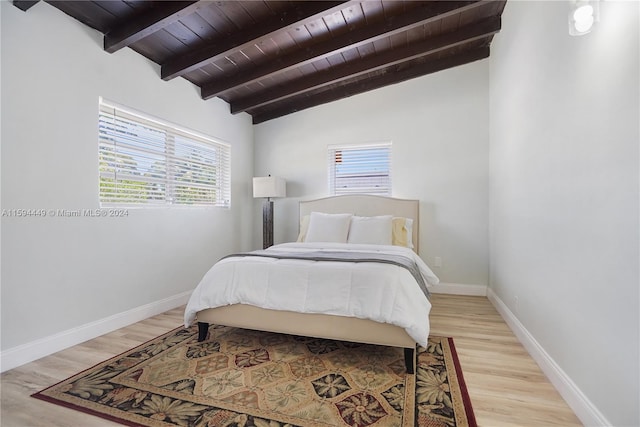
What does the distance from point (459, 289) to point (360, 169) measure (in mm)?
1970

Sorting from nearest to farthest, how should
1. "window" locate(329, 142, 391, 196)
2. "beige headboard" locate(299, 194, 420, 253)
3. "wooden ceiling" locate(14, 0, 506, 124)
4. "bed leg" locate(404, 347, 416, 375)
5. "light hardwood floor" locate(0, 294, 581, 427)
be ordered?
"light hardwood floor" locate(0, 294, 581, 427) < "bed leg" locate(404, 347, 416, 375) < "wooden ceiling" locate(14, 0, 506, 124) < "beige headboard" locate(299, 194, 420, 253) < "window" locate(329, 142, 391, 196)

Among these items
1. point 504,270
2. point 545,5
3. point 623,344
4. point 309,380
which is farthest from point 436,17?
point 309,380

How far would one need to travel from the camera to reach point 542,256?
1986 millimetres

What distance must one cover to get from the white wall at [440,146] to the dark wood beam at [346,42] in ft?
3.81

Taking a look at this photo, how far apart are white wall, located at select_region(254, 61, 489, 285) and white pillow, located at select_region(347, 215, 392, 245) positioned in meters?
→ 0.68

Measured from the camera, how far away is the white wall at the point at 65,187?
1.98m

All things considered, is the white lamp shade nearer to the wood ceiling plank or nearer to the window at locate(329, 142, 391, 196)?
the window at locate(329, 142, 391, 196)

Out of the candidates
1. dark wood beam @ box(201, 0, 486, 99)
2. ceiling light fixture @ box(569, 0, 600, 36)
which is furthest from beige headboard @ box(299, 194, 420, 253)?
ceiling light fixture @ box(569, 0, 600, 36)

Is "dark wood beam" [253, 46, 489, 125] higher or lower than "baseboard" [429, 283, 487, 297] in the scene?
higher

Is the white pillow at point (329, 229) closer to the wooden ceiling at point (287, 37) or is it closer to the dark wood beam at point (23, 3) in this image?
the wooden ceiling at point (287, 37)

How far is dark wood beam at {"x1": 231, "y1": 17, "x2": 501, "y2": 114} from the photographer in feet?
10.0

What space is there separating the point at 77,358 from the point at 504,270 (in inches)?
141

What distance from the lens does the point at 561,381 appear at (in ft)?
5.37

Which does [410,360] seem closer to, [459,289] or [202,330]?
[202,330]
